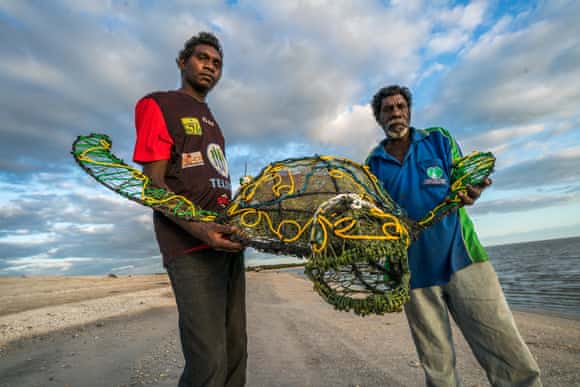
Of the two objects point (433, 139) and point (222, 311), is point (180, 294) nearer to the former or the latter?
point (222, 311)

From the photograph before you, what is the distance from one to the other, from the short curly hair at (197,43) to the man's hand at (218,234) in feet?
5.09

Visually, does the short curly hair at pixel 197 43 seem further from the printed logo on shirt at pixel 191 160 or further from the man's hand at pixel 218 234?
the man's hand at pixel 218 234

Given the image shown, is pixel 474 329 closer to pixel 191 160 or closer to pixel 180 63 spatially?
pixel 191 160

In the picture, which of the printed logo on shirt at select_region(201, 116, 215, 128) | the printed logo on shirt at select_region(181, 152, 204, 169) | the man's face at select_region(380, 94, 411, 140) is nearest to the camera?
the printed logo on shirt at select_region(181, 152, 204, 169)

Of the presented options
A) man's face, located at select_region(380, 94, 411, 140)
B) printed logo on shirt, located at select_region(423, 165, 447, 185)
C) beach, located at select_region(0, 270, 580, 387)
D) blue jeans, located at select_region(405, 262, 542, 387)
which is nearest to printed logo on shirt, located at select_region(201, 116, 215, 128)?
man's face, located at select_region(380, 94, 411, 140)

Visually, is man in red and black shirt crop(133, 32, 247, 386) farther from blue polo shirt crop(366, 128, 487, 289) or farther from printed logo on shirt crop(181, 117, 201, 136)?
blue polo shirt crop(366, 128, 487, 289)

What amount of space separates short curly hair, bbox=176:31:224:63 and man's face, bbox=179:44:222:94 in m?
0.04

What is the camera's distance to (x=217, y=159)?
244 cm

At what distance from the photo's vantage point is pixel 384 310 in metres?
1.53

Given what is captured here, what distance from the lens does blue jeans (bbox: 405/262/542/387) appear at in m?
2.42

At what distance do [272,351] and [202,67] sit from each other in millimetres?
4765

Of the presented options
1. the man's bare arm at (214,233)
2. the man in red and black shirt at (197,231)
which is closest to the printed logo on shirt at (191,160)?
the man in red and black shirt at (197,231)

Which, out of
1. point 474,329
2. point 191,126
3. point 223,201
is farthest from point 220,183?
point 474,329

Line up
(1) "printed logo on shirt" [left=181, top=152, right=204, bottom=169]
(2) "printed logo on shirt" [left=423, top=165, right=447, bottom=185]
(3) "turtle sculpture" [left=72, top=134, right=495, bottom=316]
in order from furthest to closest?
(2) "printed logo on shirt" [left=423, top=165, right=447, bottom=185]
(1) "printed logo on shirt" [left=181, top=152, right=204, bottom=169]
(3) "turtle sculpture" [left=72, top=134, right=495, bottom=316]
